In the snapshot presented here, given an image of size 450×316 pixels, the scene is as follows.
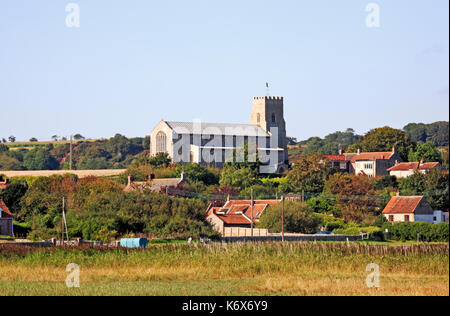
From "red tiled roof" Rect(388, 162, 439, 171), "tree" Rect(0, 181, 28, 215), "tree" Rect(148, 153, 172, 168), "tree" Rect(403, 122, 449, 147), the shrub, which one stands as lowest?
the shrub

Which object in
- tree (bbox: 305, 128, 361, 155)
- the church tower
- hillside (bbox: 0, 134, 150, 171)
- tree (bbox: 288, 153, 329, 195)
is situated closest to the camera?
tree (bbox: 288, 153, 329, 195)

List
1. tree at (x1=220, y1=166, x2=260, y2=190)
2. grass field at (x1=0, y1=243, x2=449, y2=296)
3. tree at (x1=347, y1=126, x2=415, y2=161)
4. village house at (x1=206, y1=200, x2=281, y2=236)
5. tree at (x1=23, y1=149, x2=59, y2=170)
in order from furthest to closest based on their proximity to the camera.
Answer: tree at (x1=23, y1=149, x2=59, y2=170) < tree at (x1=347, y1=126, x2=415, y2=161) < tree at (x1=220, y1=166, x2=260, y2=190) < village house at (x1=206, y1=200, x2=281, y2=236) < grass field at (x1=0, y1=243, x2=449, y2=296)

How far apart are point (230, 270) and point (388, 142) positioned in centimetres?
7849

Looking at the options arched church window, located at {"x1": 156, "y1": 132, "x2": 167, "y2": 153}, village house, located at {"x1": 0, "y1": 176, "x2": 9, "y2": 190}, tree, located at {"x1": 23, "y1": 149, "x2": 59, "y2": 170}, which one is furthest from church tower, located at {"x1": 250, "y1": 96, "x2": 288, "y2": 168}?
village house, located at {"x1": 0, "y1": 176, "x2": 9, "y2": 190}

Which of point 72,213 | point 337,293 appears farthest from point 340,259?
point 72,213

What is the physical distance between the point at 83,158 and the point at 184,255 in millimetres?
128567

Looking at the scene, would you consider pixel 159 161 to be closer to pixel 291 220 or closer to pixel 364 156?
pixel 364 156

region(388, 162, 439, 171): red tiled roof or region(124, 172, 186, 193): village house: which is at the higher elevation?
region(388, 162, 439, 171): red tiled roof

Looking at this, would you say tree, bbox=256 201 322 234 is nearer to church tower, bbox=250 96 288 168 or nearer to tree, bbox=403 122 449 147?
church tower, bbox=250 96 288 168

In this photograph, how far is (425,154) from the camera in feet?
319

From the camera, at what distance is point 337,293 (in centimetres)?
2142

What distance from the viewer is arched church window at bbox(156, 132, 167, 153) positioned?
106250 millimetres

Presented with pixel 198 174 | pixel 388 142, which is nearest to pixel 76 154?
pixel 388 142
